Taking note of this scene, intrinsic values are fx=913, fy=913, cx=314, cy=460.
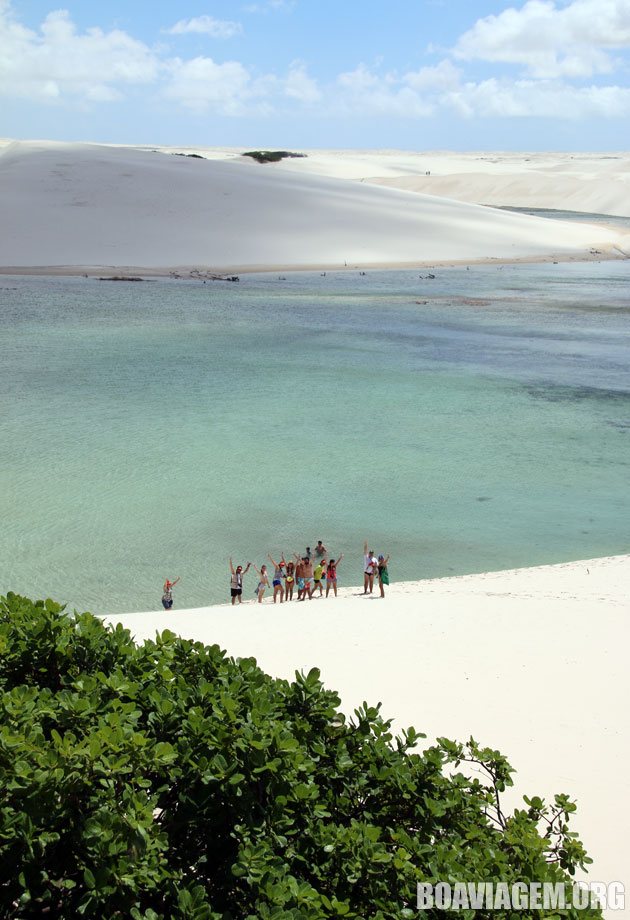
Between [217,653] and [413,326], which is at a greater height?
[413,326]

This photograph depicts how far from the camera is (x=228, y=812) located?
12.7 feet

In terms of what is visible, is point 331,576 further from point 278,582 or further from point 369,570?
point 278,582

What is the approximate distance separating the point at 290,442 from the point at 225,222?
3460cm

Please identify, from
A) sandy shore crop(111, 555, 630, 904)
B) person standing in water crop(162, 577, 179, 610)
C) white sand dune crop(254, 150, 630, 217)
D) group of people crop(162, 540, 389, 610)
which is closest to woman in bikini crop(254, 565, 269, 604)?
group of people crop(162, 540, 389, 610)

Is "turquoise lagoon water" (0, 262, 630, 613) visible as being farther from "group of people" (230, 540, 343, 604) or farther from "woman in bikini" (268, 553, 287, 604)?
"woman in bikini" (268, 553, 287, 604)

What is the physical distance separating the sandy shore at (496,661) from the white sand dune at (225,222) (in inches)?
1364

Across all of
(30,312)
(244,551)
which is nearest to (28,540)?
(244,551)

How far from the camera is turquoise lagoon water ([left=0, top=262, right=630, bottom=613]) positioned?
12586 mm

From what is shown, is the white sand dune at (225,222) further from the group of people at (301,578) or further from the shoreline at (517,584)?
the shoreline at (517,584)

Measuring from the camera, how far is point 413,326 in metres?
31.3

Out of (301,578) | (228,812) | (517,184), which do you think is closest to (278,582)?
(301,578)

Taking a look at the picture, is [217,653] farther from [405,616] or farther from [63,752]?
[405,616]

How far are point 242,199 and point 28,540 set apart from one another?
4356 centimetres

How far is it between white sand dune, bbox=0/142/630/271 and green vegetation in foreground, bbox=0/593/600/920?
39638 millimetres
